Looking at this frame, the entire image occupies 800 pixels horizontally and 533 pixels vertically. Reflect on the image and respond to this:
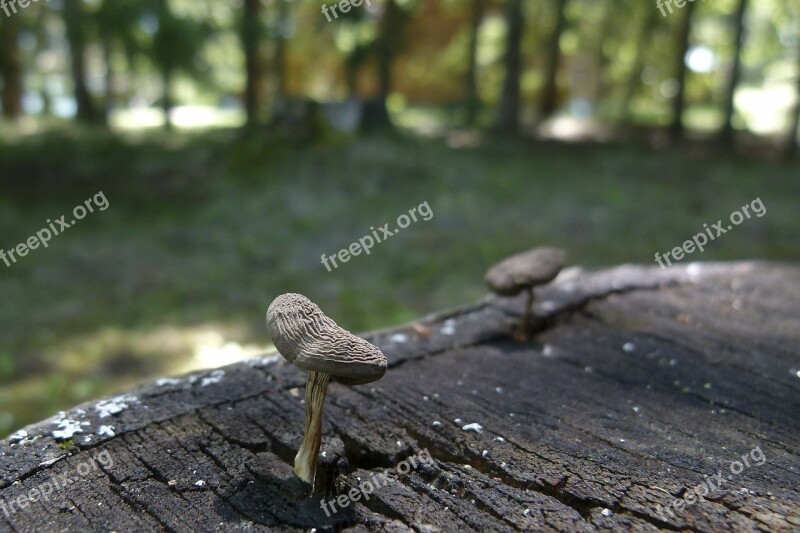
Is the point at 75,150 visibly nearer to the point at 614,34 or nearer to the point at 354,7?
the point at 354,7

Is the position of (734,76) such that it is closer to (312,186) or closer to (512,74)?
(512,74)

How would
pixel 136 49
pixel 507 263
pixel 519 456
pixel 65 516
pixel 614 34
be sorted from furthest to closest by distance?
pixel 614 34 → pixel 136 49 → pixel 507 263 → pixel 519 456 → pixel 65 516

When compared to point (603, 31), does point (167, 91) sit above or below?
below

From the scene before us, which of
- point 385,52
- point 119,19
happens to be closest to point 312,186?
point 119,19

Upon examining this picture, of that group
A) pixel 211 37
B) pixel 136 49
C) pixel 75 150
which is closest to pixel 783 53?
pixel 211 37

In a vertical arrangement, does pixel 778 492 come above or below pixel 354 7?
below

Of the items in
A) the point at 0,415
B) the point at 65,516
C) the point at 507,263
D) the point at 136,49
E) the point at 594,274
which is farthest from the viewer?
the point at 136,49

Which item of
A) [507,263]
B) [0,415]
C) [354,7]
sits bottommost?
[0,415]
